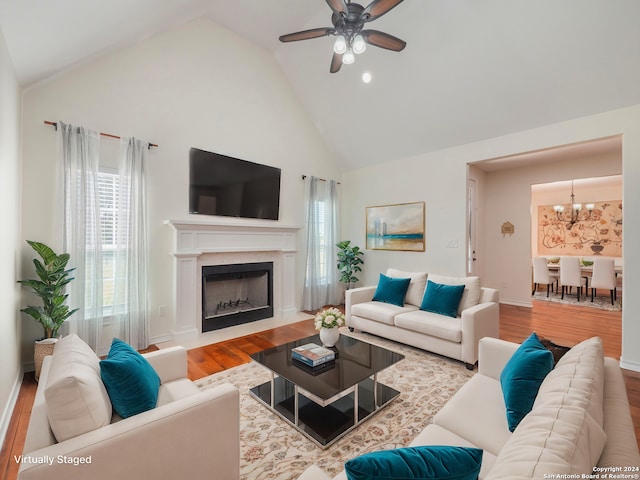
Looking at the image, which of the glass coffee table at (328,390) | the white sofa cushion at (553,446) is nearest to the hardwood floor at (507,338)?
the glass coffee table at (328,390)

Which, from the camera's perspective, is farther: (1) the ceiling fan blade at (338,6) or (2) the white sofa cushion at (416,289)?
(2) the white sofa cushion at (416,289)

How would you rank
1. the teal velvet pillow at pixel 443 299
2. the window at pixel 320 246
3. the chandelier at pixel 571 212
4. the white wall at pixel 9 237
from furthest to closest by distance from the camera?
the chandelier at pixel 571 212
the window at pixel 320 246
the teal velvet pillow at pixel 443 299
the white wall at pixel 9 237

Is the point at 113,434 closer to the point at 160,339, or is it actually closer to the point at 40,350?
the point at 40,350

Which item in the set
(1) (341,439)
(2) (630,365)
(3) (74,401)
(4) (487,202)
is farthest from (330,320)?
(4) (487,202)

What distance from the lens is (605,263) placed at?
5840mm

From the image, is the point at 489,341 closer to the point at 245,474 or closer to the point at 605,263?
the point at 245,474

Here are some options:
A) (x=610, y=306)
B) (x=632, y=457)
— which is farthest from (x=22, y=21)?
(x=610, y=306)

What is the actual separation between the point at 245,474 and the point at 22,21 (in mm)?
3200

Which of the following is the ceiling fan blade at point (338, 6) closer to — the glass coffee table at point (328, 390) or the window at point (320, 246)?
the glass coffee table at point (328, 390)

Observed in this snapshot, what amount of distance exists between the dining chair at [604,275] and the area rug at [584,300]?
0.24 metres

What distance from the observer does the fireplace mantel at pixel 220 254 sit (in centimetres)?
381

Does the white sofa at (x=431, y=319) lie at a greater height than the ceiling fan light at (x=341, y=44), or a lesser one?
lesser

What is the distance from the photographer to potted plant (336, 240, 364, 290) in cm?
558

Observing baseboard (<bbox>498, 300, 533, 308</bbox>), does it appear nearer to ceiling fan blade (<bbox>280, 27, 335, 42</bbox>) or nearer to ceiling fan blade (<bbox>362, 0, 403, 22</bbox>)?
ceiling fan blade (<bbox>362, 0, 403, 22</bbox>)
